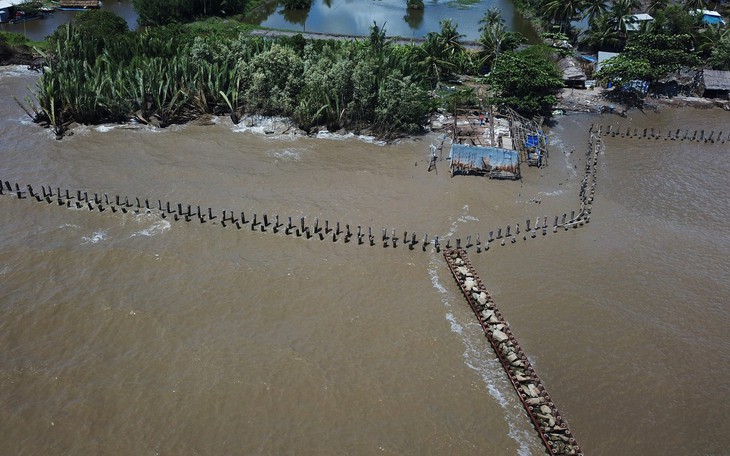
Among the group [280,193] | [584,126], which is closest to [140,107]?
[280,193]

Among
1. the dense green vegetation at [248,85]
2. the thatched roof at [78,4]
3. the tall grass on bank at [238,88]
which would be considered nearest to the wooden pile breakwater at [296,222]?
the tall grass on bank at [238,88]

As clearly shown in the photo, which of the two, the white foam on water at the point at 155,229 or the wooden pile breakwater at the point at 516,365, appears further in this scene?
the white foam on water at the point at 155,229

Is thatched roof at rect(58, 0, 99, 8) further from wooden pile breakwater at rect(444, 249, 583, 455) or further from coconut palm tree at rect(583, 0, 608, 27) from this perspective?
wooden pile breakwater at rect(444, 249, 583, 455)

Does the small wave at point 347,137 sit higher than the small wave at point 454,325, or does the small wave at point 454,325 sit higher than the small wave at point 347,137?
the small wave at point 347,137

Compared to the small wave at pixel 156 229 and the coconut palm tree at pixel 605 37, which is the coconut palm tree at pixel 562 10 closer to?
the coconut palm tree at pixel 605 37

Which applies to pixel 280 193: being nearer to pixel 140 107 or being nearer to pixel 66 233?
pixel 66 233

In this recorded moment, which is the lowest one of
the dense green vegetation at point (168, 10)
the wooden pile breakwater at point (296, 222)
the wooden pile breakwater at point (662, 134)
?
the wooden pile breakwater at point (296, 222)
